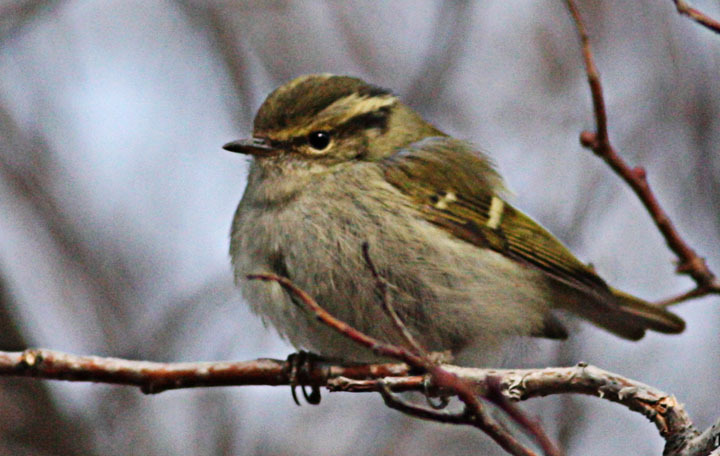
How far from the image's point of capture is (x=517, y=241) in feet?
13.6

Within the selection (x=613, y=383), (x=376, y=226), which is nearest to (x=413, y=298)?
(x=376, y=226)

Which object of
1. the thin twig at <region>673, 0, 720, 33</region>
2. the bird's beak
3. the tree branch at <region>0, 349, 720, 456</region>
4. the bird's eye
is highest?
the thin twig at <region>673, 0, 720, 33</region>

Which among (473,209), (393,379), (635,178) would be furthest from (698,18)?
(473,209)

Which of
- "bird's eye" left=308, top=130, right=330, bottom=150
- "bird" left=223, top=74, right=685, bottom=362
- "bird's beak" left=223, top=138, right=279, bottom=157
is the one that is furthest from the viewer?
"bird's eye" left=308, top=130, right=330, bottom=150

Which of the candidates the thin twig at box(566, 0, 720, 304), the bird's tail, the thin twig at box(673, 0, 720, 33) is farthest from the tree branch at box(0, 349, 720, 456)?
the bird's tail

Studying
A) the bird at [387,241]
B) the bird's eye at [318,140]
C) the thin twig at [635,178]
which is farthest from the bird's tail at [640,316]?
the bird's eye at [318,140]

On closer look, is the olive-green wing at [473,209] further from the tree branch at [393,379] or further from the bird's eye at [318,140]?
the tree branch at [393,379]

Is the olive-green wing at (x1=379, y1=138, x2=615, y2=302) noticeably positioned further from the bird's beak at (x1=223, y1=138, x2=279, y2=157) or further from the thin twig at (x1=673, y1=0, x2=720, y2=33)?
the thin twig at (x1=673, y1=0, x2=720, y2=33)

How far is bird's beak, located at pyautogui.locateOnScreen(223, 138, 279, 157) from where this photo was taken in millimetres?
3787

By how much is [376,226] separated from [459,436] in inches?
81.3

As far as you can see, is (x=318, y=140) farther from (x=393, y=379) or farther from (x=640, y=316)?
(x=640, y=316)

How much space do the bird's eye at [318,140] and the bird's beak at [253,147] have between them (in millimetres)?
178

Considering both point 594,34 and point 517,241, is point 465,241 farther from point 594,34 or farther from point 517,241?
point 594,34

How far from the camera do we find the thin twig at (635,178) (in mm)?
2223
